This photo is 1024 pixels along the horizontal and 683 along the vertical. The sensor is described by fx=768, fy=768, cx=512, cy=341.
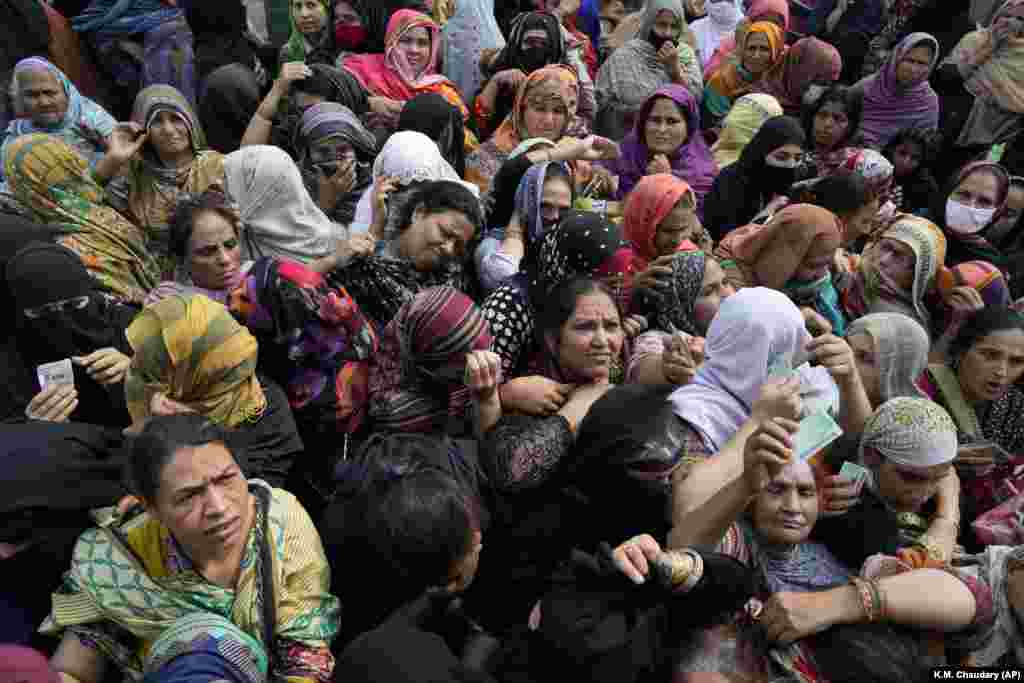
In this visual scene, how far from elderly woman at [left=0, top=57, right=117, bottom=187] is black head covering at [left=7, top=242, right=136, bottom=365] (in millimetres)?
1702

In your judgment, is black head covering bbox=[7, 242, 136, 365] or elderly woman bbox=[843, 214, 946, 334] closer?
black head covering bbox=[7, 242, 136, 365]

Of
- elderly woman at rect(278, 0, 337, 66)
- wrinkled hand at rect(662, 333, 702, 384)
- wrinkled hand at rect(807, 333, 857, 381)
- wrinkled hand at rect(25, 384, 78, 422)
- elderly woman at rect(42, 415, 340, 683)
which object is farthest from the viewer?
elderly woman at rect(278, 0, 337, 66)

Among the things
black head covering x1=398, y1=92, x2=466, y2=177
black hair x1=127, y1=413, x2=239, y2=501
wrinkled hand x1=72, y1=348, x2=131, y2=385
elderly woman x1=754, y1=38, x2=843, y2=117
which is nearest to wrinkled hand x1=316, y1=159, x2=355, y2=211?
black head covering x1=398, y1=92, x2=466, y2=177

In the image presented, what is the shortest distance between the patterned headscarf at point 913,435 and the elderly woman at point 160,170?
9.51 ft

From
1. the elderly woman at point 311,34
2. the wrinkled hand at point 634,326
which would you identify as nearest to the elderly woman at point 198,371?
the wrinkled hand at point 634,326

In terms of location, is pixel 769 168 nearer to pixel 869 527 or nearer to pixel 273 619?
pixel 869 527

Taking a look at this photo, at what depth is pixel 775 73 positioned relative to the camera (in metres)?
5.87

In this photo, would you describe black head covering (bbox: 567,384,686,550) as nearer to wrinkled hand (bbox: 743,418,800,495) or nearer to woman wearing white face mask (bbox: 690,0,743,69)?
wrinkled hand (bbox: 743,418,800,495)

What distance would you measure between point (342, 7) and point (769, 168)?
9.65 feet

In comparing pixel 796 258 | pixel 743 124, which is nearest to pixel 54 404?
pixel 796 258

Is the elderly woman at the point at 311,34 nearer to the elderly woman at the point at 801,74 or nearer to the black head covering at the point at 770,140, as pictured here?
the black head covering at the point at 770,140

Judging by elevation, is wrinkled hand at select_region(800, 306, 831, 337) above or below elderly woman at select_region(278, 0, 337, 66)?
below

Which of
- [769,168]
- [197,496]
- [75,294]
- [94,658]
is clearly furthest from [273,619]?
[769,168]

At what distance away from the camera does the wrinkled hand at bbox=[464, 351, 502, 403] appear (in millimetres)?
2209
